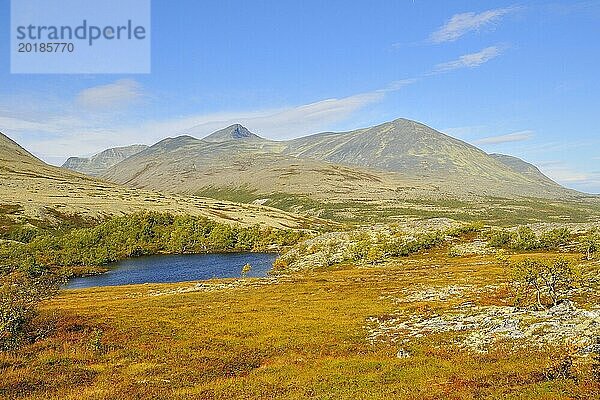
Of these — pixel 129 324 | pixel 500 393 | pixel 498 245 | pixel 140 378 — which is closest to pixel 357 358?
pixel 500 393

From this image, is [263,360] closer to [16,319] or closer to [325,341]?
[325,341]

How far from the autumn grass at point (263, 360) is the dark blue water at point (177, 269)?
7874 cm

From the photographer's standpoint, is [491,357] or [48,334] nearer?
[491,357]

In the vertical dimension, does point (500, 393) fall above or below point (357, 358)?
above

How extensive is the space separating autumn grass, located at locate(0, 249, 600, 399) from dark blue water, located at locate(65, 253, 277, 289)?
78743 mm

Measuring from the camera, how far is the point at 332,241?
514ft

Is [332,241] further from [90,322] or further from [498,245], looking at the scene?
[90,322]

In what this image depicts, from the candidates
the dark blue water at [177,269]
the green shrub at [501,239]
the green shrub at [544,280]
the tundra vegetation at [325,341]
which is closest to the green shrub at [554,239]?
the green shrub at [501,239]

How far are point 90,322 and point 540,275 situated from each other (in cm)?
5184

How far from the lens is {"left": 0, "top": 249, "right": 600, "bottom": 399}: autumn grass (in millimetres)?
26938

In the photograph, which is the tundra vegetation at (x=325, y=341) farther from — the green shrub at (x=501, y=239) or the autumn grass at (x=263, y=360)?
the green shrub at (x=501, y=239)

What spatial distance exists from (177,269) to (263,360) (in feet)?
419

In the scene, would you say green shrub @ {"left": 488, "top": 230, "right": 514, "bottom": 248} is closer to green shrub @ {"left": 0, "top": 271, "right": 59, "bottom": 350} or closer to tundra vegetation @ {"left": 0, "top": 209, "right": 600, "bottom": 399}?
tundra vegetation @ {"left": 0, "top": 209, "right": 600, "bottom": 399}

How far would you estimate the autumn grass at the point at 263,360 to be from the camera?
2694cm
